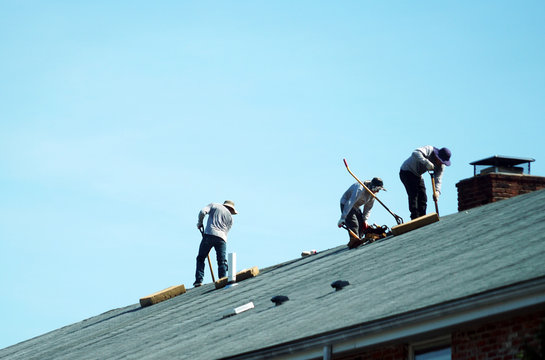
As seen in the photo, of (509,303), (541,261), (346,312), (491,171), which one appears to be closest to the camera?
(509,303)

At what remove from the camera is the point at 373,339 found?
38.4ft

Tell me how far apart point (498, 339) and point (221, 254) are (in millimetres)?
13431

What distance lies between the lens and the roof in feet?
37.9

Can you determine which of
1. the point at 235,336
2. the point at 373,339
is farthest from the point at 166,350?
the point at 373,339

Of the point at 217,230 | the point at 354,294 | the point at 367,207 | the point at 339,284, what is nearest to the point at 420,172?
the point at 367,207

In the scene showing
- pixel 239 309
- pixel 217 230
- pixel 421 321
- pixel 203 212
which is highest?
pixel 203 212

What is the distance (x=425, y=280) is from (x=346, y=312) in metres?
1.08

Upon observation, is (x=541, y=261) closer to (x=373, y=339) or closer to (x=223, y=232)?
(x=373, y=339)

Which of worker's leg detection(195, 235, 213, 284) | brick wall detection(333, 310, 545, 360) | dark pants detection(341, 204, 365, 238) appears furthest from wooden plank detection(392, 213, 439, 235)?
brick wall detection(333, 310, 545, 360)

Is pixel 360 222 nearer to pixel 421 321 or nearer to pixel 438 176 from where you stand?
pixel 438 176

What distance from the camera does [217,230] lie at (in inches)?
943

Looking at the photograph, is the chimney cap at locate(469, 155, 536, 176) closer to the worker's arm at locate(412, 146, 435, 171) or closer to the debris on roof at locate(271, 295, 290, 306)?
the worker's arm at locate(412, 146, 435, 171)

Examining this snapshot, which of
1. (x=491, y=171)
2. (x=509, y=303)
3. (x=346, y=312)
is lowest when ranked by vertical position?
(x=509, y=303)

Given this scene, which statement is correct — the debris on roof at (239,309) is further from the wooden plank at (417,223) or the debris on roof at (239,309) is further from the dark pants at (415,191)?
the dark pants at (415,191)
